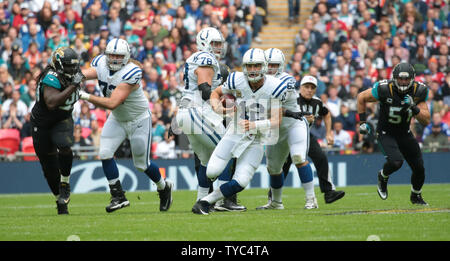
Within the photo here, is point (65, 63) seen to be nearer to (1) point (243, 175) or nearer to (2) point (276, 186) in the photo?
(1) point (243, 175)

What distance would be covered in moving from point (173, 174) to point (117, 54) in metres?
6.75

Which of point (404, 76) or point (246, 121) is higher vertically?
point (404, 76)

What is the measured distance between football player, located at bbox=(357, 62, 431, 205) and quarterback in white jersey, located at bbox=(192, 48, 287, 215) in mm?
1798

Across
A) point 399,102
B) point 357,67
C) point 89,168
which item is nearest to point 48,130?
point 399,102

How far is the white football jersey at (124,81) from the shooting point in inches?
365

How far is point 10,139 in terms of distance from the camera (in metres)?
16.2

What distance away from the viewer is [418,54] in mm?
18156

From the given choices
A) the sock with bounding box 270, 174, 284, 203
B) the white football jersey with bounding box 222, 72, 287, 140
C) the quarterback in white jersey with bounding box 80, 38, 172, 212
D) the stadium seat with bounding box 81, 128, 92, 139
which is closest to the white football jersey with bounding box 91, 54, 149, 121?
the quarterback in white jersey with bounding box 80, 38, 172, 212

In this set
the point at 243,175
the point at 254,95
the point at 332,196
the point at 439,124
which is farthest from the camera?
the point at 439,124

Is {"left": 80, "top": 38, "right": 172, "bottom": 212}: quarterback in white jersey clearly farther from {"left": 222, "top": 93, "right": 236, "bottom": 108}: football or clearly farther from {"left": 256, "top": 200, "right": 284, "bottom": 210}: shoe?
{"left": 256, "top": 200, "right": 284, "bottom": 210}: shoe

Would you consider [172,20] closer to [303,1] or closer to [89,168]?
[303,1]

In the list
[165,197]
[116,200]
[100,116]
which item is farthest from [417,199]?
[100,116]

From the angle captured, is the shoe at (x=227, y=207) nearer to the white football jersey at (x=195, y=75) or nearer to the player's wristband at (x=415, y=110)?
the white football jersey at (x=195, y=75)

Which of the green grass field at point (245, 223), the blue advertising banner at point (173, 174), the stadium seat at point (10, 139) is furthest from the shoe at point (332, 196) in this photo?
the stadium seat at point (10, 139)
